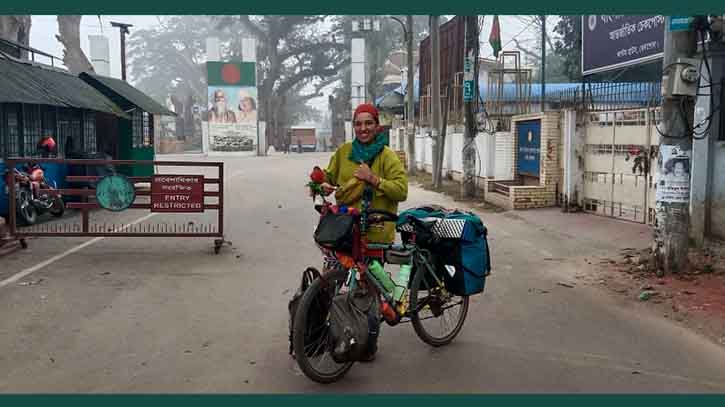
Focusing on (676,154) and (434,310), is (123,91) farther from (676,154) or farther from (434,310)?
(434,310)

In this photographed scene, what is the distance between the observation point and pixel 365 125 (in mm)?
4734

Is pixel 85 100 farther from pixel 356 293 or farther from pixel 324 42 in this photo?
pixel 324 42


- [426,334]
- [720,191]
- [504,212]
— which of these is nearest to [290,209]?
[504,212]

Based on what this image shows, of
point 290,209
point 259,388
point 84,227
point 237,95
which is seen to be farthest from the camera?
point 237,95

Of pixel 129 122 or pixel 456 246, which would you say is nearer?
pixel 456 246

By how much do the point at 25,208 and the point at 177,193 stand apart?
3.61 m

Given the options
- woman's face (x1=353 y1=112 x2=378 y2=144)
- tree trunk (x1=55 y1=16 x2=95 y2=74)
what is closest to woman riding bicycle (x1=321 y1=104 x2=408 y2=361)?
woman's face (x1=353 y1=112 x2=378 y2=144)

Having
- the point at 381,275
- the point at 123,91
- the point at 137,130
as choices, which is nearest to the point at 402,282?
the point at 381,275

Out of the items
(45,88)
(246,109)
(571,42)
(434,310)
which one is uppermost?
(571,42)

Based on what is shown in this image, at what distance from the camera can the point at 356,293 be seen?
4410 millimetres

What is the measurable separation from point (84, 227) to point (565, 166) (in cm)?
839

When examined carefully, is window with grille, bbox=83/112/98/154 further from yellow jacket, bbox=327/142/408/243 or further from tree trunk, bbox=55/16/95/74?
tree trunk, bbox=55/16/95/74

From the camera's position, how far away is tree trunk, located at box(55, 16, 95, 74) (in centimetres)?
3212

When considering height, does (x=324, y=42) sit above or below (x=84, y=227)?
above
